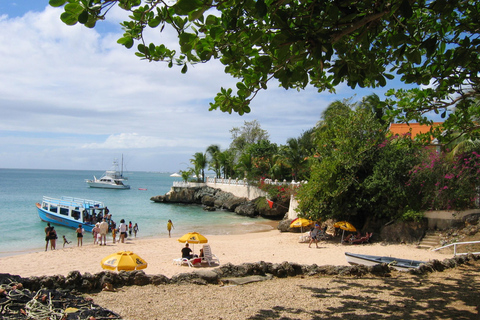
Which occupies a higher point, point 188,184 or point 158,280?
point 188,184

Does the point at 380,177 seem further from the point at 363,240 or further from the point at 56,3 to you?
the point at 56,3

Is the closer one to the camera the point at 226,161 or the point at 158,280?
the point at 158,280

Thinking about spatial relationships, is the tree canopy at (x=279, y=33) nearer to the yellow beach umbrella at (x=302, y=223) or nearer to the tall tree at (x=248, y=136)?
the yellow beach umbrella at (x=302, y=223)

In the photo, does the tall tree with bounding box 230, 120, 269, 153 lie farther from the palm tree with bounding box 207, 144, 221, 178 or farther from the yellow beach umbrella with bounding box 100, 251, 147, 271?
the yellow beach umbrella with bounding box 100, 251, 147, 271

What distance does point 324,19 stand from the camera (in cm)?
439

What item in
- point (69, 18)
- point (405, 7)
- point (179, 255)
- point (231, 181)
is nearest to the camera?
point (69, 18)

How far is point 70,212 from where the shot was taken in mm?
26641

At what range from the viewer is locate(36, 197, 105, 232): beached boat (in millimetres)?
25906

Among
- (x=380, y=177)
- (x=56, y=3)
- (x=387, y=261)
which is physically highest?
(x=56, y=3)

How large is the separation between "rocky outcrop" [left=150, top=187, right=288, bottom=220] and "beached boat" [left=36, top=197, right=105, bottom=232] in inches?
646

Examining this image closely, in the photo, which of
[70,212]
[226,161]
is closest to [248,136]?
[226,161]

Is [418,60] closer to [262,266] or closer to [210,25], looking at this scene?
[210,25]

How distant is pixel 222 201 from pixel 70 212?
68.6 feet

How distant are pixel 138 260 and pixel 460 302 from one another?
8.55m
